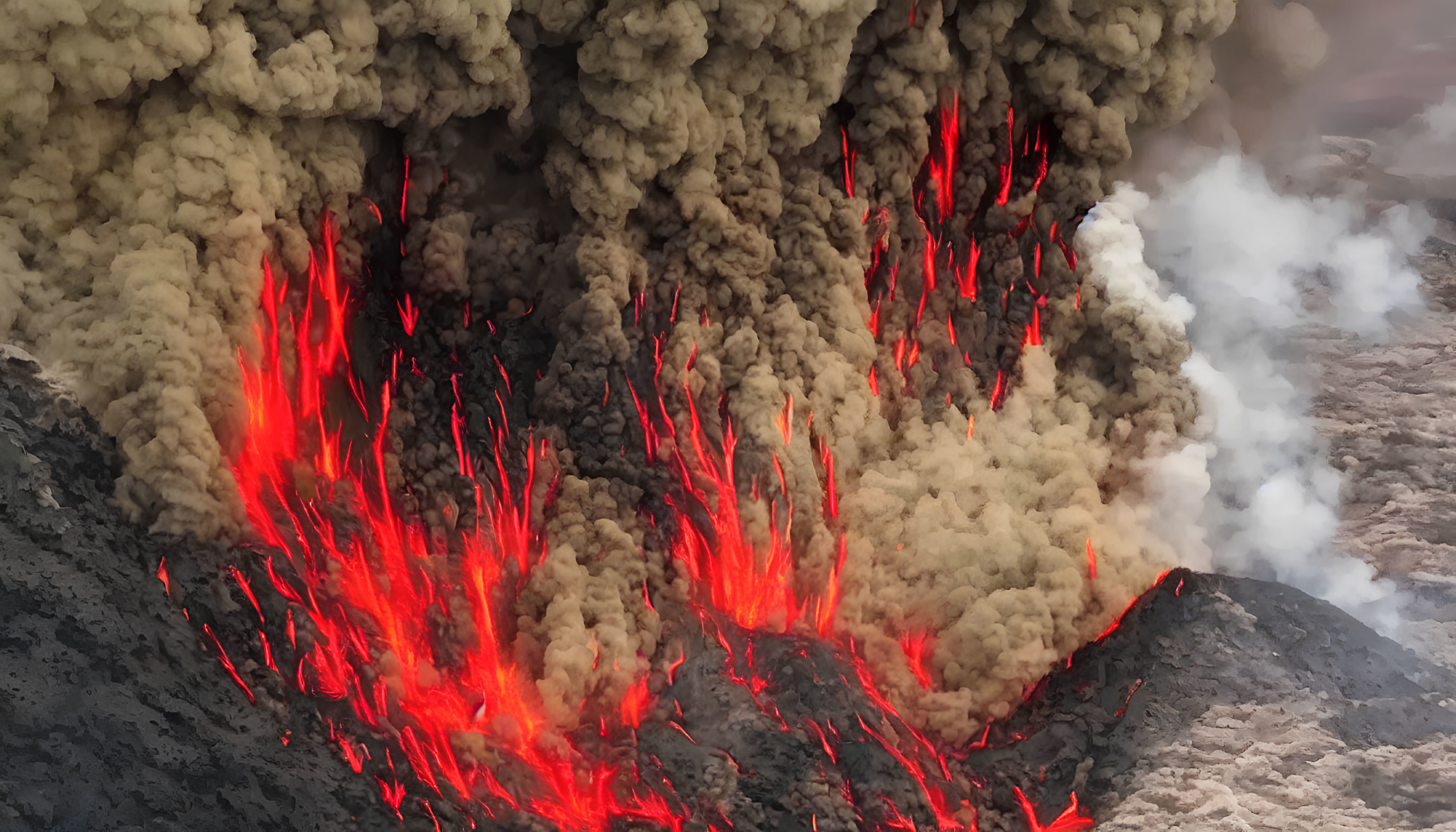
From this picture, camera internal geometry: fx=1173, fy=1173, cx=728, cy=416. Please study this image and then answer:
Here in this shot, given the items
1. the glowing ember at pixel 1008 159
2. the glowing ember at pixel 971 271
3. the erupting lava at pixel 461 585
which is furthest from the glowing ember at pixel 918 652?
the glowing ember at pixel 1008 159

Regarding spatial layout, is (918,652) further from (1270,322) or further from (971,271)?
(1270,322)

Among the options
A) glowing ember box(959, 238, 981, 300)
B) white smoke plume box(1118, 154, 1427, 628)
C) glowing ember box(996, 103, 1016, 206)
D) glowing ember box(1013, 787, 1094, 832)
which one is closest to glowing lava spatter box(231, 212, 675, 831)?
glowing ember box(1013, 787, 1094, 832)

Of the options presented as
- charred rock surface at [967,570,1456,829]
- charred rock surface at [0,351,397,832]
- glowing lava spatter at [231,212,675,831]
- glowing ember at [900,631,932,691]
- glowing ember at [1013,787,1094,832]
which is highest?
charred rock surface at [967,570,1456,829]

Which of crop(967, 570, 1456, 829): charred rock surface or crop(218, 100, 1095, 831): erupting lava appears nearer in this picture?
crop(218, 100, 1095, 831): erupting lava

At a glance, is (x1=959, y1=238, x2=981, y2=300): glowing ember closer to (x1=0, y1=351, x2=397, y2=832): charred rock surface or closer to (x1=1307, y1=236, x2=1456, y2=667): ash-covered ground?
(x1=1307, y1=236, x2=1456, y2=667): ash-covered ground

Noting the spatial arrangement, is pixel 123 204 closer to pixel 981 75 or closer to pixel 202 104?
pixel 202 104

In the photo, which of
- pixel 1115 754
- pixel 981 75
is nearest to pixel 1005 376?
pixel 981 75

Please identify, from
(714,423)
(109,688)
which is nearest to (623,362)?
(714,423)

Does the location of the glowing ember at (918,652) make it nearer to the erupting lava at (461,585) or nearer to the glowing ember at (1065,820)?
the erupting lava at (461,585)
